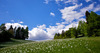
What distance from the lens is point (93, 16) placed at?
116ft

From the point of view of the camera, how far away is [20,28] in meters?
89.4

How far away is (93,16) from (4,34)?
213 feet

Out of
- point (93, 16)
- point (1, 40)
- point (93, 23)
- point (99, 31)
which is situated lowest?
point (1, 40)

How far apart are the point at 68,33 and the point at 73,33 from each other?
21.0m

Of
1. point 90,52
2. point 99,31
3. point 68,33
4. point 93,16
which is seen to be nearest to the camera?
point 90,52

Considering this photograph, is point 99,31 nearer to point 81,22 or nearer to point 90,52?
point 81,22

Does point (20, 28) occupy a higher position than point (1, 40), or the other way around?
point (20, 28)

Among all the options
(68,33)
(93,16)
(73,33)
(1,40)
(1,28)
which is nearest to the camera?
(93,16)

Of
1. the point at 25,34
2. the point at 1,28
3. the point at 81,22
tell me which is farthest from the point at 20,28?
the point at 81,22

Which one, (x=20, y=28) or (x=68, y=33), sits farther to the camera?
(x=20, y=28)

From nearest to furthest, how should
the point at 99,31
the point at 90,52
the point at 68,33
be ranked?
1. the point at 90,52
2. the point at 99,31
3. the point at 68,33

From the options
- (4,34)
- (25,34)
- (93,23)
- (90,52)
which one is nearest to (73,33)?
(93,23)

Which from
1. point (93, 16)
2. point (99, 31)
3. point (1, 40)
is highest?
point (93, 16)

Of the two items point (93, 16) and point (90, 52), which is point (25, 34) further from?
point (90, 52)
